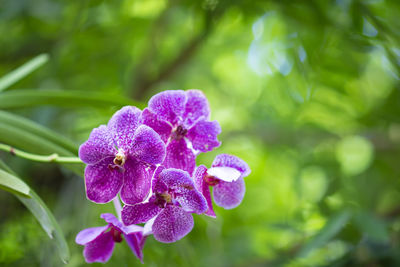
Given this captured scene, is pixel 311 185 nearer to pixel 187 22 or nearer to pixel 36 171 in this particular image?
pixel 187 22

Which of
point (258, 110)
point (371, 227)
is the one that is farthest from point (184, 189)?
point (258, 110)

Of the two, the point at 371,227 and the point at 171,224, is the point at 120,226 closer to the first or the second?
the point at 171,224

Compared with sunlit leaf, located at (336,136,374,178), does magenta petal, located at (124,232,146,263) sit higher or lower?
lower

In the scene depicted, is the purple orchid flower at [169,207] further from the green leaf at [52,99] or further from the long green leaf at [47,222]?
the green leaf at [52,99]

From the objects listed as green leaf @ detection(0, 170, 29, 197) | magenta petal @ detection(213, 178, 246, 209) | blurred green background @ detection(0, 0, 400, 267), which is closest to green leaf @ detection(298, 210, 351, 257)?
blurred green background @ detection(0, 0, 400, 267)

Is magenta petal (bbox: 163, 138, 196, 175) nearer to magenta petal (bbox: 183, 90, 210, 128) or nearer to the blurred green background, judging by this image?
magenta petal (bbox: 183, 90, 210, 128)
